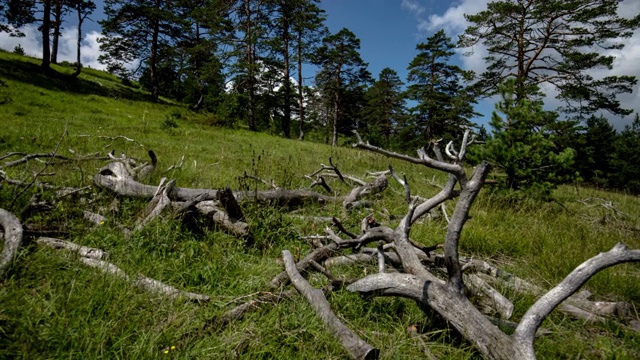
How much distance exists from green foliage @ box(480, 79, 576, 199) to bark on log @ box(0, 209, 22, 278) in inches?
265

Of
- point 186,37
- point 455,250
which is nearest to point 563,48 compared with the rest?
point 455,250

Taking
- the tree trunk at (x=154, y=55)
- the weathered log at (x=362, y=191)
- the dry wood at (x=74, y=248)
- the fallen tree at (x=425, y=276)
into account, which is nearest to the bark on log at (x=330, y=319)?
the fallen tree at (x=425, y=276)

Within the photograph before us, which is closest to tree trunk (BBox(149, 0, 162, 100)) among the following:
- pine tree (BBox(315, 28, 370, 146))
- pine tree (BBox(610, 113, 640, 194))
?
pine tree (BBox(315, 28, 370, 146))

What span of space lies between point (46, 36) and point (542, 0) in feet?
103

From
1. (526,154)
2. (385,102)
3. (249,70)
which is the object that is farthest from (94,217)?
(385,102)

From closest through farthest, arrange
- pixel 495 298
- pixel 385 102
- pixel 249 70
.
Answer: pixel 495 298
pixel 249 70
pixel 385 102

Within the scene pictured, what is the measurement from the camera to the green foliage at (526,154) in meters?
5.50

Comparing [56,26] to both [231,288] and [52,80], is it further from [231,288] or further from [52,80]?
[231,288]

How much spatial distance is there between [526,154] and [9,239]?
711 cm

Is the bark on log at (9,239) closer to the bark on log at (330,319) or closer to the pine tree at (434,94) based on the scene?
the bark on log at (330,319)

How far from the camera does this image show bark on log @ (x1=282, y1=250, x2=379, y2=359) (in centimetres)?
162

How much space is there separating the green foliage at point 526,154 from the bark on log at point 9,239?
672 centimetres

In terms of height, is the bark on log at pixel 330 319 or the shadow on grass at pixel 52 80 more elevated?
the shadow on grass at pixel 52 80

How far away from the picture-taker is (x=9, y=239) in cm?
218
